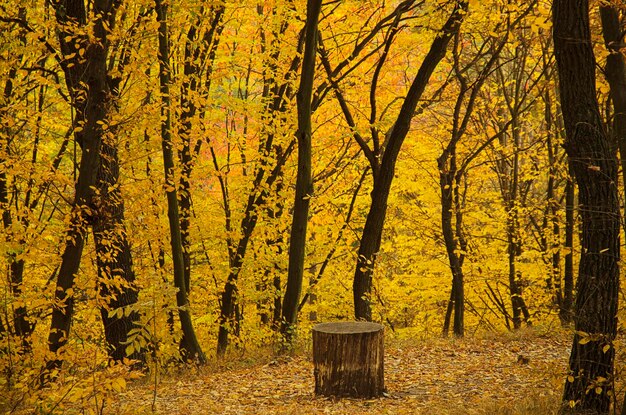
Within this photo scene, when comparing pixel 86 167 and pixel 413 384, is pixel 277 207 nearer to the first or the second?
pixel 413 384

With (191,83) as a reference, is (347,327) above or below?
below

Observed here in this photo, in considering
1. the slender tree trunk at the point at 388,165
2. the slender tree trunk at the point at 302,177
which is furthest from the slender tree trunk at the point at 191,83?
the slender tree trunk at the point at 388,165

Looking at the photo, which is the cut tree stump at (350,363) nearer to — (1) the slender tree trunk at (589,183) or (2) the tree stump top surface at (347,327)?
(2) the tree stump top surface at (347,327)

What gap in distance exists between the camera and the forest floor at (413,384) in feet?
22.0

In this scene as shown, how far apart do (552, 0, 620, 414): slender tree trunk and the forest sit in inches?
0.7

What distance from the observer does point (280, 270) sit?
15742mm

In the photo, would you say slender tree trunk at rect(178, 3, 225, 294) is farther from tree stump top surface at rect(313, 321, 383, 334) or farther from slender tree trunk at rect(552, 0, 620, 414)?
slender tree trunk at rect(552, 0, 620, 414)

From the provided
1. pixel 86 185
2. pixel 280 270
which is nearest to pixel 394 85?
pixel 280 270

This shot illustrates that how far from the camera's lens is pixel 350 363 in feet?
24.3

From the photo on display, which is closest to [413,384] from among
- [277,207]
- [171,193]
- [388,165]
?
[388,165]

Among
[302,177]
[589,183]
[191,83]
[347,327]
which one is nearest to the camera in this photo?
[589,183]

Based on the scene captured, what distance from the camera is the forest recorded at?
224 inches

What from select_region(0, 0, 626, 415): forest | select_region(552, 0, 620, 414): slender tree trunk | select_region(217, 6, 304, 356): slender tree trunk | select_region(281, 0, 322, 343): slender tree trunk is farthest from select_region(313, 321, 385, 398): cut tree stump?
select_region(217, 6, 304, 356): slender tree trunk

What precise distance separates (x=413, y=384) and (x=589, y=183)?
12.9 feet
